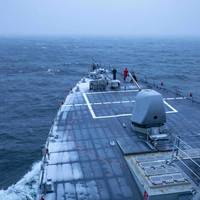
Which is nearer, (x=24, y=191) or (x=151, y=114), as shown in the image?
(x=24, y=191)

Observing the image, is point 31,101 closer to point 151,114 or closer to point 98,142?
point 98,142

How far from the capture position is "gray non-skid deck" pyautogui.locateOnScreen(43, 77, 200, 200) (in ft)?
63.5

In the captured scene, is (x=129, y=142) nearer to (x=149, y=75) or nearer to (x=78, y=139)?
(x=78, y=139)

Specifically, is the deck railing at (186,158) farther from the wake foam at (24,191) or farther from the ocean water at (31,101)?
the ocean water at (31,101)

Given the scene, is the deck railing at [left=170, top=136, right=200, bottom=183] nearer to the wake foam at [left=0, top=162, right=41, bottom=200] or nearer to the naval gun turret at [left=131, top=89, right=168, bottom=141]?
the naval gun turret at [left=131, top=89, right=168, bottom=141]

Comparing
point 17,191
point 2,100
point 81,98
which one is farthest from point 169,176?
point 2,100

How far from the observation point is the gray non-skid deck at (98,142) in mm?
19344

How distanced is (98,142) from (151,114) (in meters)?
4.84

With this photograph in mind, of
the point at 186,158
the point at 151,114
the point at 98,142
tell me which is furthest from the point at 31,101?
the point at 186,158

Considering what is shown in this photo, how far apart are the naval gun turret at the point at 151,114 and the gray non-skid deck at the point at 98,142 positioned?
1.32m

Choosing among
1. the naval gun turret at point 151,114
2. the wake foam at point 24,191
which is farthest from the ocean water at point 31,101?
the naval gun turret at point 151,114

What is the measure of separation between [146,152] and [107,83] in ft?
83.8

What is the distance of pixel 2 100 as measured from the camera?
60969 millimetres

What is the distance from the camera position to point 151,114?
2583 cm
